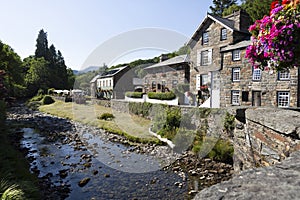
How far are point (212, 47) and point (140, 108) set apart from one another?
31.5ft

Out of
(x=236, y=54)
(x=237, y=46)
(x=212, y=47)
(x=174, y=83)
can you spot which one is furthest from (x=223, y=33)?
(x=174, y=83)

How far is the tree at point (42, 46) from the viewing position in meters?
56.6

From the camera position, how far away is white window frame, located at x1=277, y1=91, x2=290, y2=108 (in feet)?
48.7

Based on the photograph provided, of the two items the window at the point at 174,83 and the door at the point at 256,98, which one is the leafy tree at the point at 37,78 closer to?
the window at the point at 174,83

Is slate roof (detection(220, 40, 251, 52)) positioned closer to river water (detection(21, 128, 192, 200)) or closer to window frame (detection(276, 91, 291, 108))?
window frame (detection(276, 91, 291, 108))

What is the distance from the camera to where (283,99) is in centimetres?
1505

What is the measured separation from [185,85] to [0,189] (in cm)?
2044

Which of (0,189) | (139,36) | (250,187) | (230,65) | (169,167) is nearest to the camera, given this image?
(250,187)

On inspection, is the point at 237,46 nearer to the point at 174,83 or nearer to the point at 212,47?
the point at 212,47

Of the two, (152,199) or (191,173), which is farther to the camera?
(191,173)

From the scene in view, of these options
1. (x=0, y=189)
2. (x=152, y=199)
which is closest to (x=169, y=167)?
(x=152, y=199)

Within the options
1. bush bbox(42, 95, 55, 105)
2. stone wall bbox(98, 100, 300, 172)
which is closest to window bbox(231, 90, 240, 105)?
stone wall bbox(98, 100, 300, 172)

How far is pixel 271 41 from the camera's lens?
3.06 m

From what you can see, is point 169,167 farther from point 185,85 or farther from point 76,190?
point 185,85
